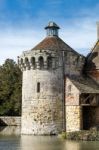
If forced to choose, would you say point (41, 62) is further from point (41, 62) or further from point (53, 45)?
point (53, 45)

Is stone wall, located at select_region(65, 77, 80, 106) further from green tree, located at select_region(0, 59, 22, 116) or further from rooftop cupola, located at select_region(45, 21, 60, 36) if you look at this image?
green tree, located at select_region(0, 59, 22, 116)

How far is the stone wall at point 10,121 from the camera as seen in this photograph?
52625 millimetres

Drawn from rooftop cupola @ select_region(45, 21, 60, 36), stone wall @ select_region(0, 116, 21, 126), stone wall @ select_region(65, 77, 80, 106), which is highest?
rooftop cupola @ select_region(45, 21, 60, 36)

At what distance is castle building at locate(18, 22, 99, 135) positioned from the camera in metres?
45.2

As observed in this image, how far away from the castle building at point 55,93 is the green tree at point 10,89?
11.3 meters

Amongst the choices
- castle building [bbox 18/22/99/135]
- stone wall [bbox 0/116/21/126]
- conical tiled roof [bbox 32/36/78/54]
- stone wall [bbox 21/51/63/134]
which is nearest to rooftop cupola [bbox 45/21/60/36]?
conical tiled roof [bbox 32/36/78/54]

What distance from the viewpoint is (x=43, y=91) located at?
4569 cm

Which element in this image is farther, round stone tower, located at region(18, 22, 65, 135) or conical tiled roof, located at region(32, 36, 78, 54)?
conical tiled roof, located at region(32, 36, 78, 54)

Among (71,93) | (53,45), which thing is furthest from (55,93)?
(53,45)

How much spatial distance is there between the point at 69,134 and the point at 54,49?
9.20 metres

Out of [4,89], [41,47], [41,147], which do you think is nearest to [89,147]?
[41,147]

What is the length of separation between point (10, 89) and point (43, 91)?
15188 millimetres

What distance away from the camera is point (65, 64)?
1843 inches

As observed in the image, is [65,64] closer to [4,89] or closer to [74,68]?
[74,68]
